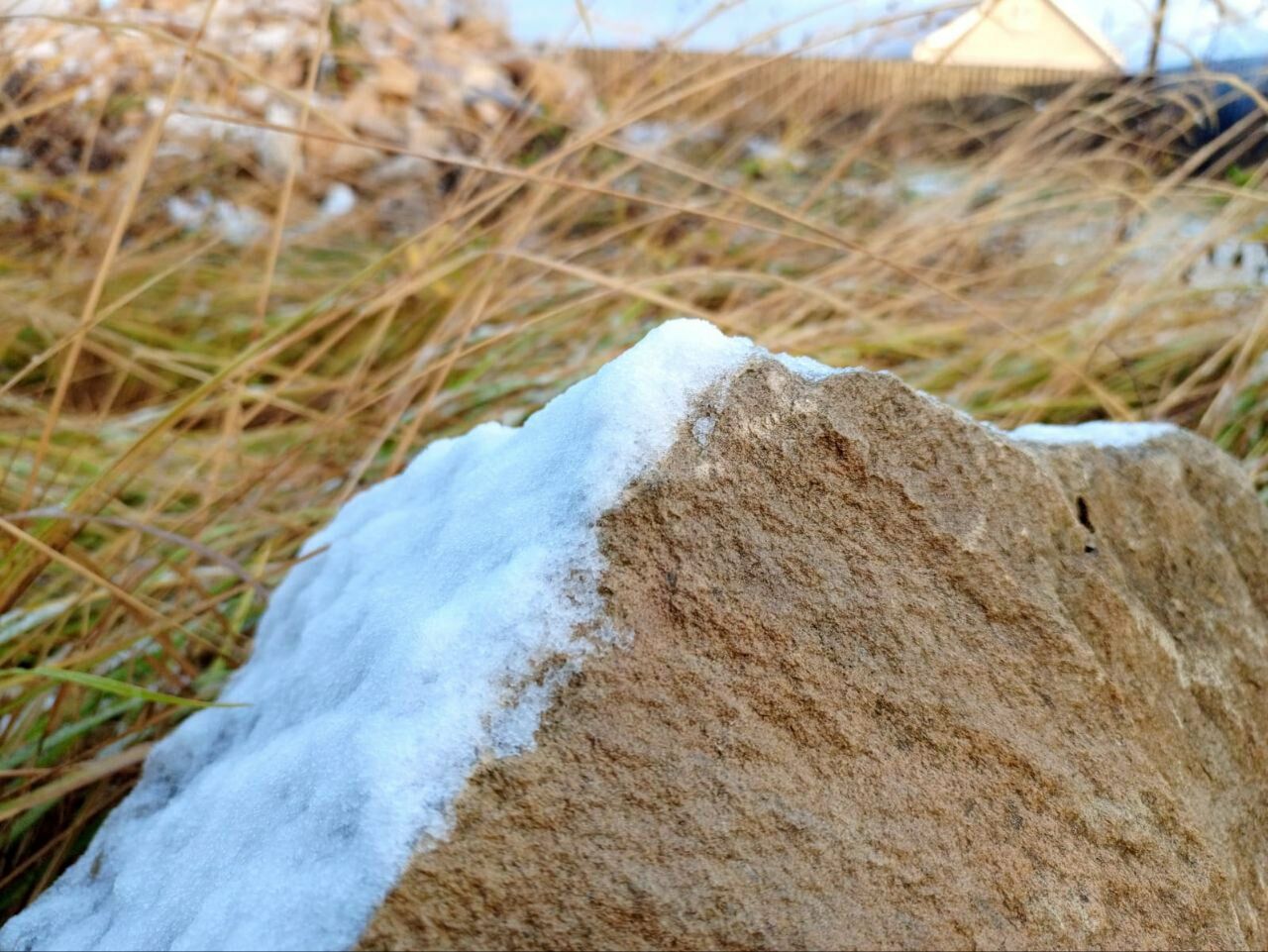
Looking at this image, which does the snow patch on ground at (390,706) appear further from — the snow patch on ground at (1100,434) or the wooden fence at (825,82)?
the wooden fence at (825,82)

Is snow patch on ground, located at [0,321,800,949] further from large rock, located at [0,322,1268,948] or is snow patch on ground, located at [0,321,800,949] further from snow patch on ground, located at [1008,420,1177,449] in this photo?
snow patch on ground, located at [1008,420,1177,449]

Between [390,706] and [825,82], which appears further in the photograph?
[825,82]

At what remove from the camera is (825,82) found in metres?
2.62

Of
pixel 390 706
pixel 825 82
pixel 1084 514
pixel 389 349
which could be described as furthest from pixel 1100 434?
pixel 825 82

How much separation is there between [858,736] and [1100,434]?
0.42 meters

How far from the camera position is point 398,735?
52cm

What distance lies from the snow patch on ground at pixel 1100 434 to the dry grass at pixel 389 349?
0.16 meters

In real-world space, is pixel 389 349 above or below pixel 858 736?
below

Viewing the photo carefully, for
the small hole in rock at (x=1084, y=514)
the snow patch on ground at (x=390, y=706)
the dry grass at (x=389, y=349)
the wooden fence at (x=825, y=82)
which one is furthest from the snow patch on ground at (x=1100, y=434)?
the wooden fence at (x=825, y=82)

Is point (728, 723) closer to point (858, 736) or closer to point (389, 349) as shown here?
point (858, 736)

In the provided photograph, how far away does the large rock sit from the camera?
0.51 meters

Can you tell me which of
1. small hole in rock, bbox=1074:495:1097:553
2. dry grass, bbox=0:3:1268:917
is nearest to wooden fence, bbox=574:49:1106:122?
dry grass, bbox=0:3:1268:917

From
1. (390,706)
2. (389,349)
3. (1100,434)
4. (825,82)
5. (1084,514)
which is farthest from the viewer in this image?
(825,82)

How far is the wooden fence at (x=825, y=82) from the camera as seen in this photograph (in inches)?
71.4
